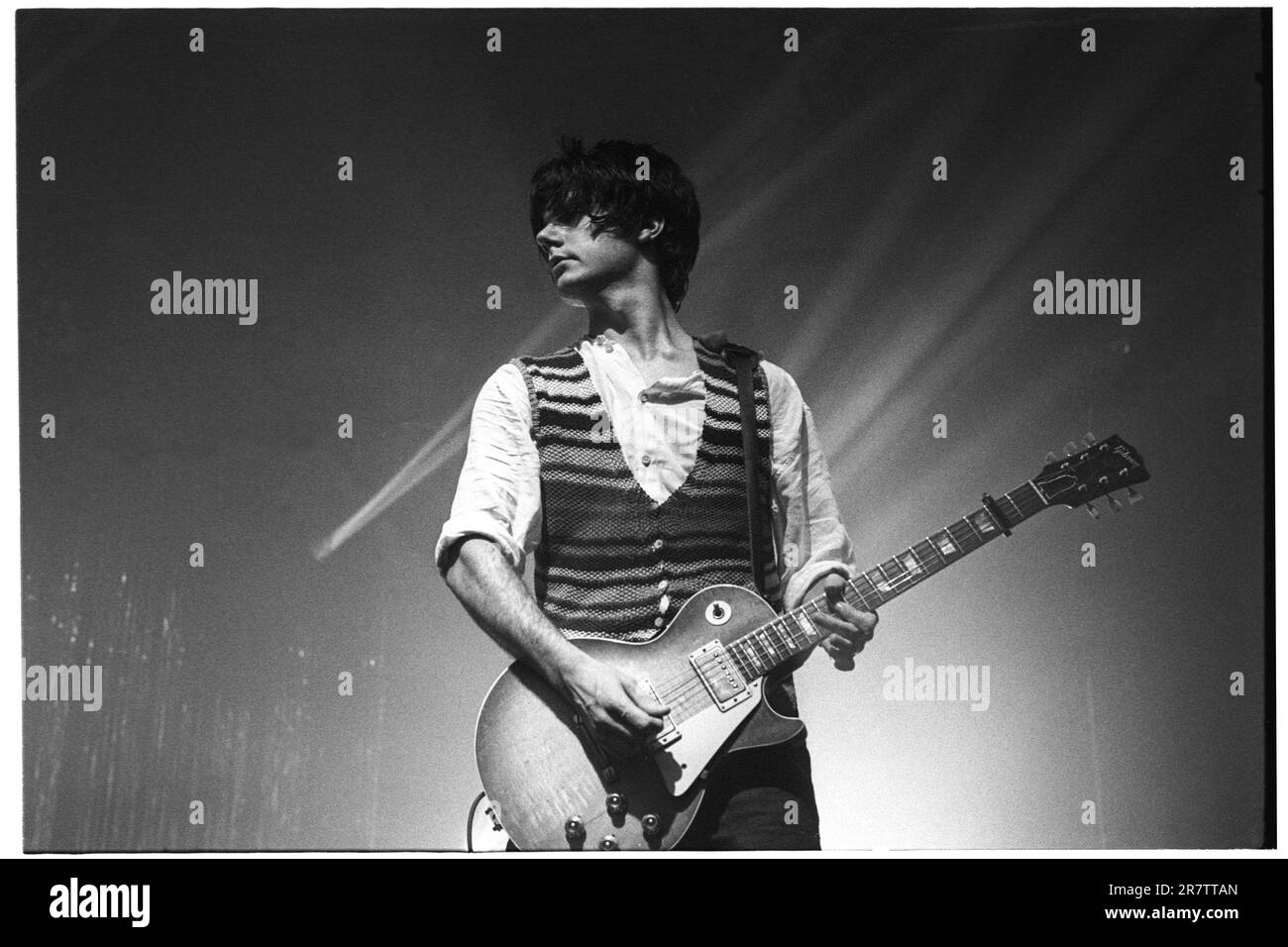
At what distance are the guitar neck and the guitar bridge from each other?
18 mm

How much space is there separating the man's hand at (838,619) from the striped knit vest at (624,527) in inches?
3.8

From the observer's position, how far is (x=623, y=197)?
327 centimetres

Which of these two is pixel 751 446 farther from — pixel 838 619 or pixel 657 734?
pixel 657 734

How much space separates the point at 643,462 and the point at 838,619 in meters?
0.55

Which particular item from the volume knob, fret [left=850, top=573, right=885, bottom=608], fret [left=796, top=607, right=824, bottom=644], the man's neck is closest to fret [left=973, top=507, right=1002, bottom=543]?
fret [left=850, top=573, right=885, bottom=608]

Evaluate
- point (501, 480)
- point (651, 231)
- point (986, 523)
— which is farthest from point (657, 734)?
point (651, 231)

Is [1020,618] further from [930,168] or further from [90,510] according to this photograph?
[90,510]

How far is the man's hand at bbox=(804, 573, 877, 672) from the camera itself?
3.18 metres

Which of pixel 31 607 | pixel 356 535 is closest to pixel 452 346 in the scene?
pixel 356 535

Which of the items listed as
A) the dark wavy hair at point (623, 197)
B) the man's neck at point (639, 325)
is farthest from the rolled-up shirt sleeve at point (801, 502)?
the dark wavy hair at point (623, 197)

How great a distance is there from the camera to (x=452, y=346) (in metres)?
3.32

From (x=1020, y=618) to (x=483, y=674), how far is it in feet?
3.97

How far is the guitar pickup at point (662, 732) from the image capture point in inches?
122

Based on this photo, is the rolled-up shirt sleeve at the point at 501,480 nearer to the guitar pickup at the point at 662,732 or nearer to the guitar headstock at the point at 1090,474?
the guitar pickup at the point at 662,732
